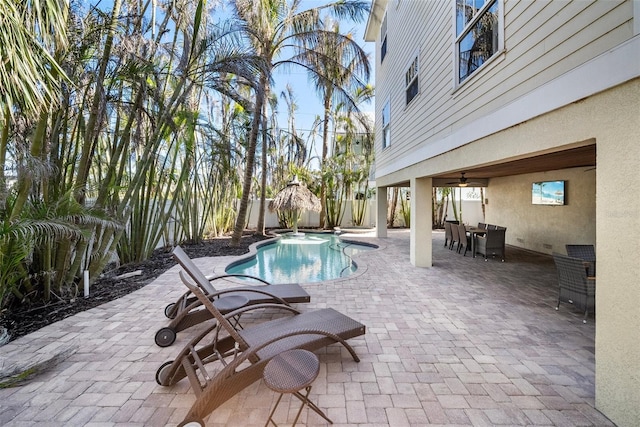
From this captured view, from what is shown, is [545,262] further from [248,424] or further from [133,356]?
[133,356]

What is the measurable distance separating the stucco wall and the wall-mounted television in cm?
12

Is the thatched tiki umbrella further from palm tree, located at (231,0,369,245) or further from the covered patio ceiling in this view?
the covered patio ceiling

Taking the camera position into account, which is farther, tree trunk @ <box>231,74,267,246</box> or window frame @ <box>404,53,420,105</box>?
tree trunk @ <box>231,74,267,246</box>

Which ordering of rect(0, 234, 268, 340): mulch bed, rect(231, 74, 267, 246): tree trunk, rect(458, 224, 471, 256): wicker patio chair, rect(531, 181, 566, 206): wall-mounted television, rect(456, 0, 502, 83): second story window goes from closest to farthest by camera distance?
rect(0, 234, 268, 340): mulch bed, rect(456, 0, 502, 83): second story window, rect(531, 181, 566, 206): wall-mounted television, rect(458, 224, 471, 256): wicker patio chair, rect(231, 74, 267, 246): tree trunk

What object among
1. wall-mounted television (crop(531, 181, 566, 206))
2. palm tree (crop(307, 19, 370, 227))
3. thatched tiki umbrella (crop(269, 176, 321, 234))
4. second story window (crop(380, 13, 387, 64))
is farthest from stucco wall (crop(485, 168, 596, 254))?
thatched tiki umbrella (crop(269, 176, 321, 234))

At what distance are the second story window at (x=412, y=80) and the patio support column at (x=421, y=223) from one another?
2438 millimetres

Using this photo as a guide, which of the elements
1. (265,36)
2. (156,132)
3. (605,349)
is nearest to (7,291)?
(156,132)

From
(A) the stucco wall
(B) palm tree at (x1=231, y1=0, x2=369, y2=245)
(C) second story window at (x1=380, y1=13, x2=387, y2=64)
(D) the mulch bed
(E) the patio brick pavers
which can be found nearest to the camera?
(E) the patio brick pavers

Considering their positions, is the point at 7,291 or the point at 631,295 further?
the point at 7,291

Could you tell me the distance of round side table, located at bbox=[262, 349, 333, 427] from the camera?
1807 mm

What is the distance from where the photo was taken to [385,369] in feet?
9.54

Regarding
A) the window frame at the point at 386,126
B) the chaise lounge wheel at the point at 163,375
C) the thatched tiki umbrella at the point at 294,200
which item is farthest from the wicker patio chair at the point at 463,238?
the chaise lounge wheel at the point at 163,375

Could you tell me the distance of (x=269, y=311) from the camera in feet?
14.6

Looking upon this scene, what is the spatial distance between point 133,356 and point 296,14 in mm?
10622
